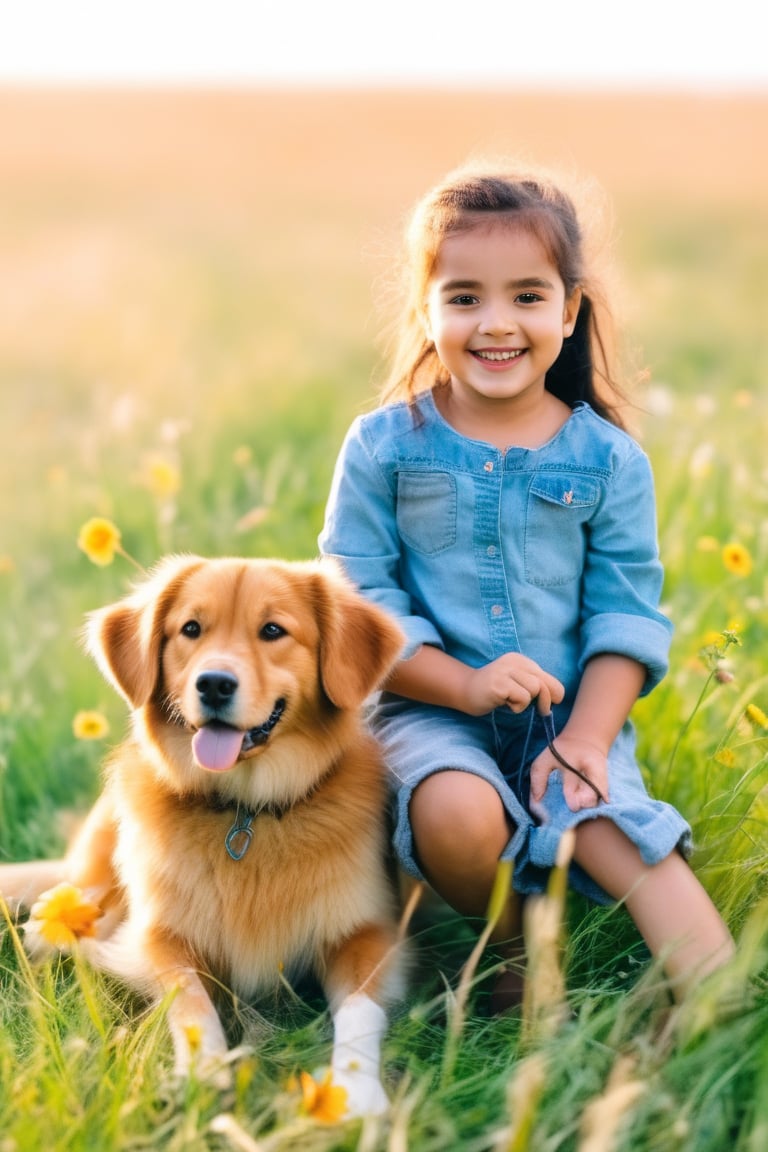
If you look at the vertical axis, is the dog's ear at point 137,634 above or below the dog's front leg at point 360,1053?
above

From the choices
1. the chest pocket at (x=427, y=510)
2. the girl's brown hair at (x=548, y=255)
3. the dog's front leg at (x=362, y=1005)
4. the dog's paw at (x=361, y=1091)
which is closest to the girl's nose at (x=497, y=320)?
the girl's brown hair at (x=548, y=255)

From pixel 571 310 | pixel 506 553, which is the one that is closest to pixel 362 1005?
pixel 506 553

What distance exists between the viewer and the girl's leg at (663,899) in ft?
8.00

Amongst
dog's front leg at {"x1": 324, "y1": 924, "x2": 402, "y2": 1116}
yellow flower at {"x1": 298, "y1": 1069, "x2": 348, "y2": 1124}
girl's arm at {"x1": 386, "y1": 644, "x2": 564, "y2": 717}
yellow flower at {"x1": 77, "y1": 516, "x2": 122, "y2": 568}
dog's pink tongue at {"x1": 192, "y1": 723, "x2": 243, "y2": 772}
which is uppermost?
yellow flower at {"x1": 77, "y1": 516, "x2": 122, "y2": 568}

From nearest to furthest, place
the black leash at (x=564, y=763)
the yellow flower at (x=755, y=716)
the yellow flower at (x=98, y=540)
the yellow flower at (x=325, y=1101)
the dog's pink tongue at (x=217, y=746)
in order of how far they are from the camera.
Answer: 1. the yellow flower at (x=325, y=1101)
2. the dog's pink tongue at (x=217, y=746)
3. the black leash at (x=564, y=763)
4. the yellow flower at (x=755, y=716)
5. the yellow flower at (x=98, y=540)

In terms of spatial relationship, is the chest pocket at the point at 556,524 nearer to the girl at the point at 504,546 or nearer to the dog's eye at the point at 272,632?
the girl at the point at 504,546

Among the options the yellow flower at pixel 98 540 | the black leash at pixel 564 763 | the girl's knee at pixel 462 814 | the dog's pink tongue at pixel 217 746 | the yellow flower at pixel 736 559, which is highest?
the yellow flower at pixel 98 540

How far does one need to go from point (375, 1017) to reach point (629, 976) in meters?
0.57

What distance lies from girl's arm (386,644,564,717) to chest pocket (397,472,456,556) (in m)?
0.27

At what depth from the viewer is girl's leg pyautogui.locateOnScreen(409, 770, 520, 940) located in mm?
2666

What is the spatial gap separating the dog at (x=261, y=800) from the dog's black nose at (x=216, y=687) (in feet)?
0.34

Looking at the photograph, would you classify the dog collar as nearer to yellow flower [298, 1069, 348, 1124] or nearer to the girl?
the girl

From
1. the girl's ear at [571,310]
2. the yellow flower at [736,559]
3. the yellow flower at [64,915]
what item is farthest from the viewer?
the yellow flower at [736,559]

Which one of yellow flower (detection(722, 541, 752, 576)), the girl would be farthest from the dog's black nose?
yellow flower (detection(722, 541, 752, 576))
